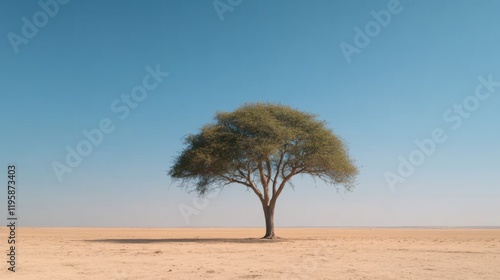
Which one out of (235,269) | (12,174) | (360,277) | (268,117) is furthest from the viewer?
(268,117)

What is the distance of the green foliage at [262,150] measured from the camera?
3453cm

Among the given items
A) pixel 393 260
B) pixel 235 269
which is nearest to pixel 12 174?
pixel 235 269

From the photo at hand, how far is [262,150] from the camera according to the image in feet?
110

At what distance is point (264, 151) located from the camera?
3375 cm

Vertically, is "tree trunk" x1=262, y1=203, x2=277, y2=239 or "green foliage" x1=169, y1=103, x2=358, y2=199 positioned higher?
"green foliage" x1=169, y1=103, x2=358, y2=199

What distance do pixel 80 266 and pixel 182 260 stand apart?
4188 mm

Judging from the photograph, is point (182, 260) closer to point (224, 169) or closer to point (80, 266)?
point (80, 266)

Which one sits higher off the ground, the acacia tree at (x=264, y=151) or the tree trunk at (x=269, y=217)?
the acacia tree at (x=264, y=151)

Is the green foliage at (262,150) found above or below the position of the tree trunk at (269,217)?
above

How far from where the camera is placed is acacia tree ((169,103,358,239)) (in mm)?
34562

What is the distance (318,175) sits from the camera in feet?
121

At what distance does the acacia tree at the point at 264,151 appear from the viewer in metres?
34.6

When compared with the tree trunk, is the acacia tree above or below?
above

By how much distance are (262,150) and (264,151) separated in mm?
207
